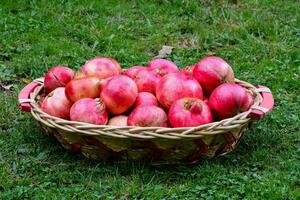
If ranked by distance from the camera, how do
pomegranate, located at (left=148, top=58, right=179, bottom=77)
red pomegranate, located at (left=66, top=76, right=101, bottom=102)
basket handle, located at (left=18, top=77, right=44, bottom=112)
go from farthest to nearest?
pomegranate, located at (left=148, top=58, right=179, bottom=77) < basket handle, located at (left=18, top=77, right=44, bottom=112) < red pomegranate, located at (left=66, top=76, right=101, bottom=102)

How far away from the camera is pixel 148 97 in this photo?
3695 millimetres

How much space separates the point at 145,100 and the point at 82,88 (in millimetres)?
344

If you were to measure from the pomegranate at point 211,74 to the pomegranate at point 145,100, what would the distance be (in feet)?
0.94

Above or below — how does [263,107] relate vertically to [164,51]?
above

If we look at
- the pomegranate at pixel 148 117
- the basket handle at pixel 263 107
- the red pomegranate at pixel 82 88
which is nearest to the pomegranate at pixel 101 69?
the red pomegranate at pixel 82 88

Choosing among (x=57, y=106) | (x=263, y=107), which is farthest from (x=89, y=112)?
(x=263, y=107)

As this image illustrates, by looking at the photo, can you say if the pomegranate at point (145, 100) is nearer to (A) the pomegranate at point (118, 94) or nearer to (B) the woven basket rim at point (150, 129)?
(A) the pomegranate at point (118, 94)

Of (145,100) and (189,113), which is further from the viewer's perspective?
(145,100)

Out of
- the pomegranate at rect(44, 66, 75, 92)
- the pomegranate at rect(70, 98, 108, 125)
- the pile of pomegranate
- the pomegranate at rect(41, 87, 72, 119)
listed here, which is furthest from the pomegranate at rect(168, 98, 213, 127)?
A: the pomegranate at rect(44, 66, 75, 92)

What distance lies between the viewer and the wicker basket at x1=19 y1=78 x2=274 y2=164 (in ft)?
11.0

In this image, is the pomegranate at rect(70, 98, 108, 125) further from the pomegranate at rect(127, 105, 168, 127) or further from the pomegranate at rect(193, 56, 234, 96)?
the pomegranate at rect(193, 56, 234, 96)

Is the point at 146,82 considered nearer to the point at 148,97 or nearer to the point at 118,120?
the point at 148,97

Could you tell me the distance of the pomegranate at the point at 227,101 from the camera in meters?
3.57

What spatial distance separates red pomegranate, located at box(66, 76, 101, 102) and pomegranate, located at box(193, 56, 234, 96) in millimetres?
548
